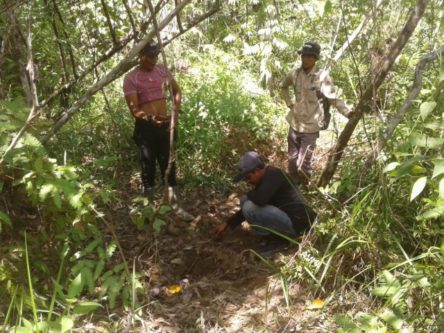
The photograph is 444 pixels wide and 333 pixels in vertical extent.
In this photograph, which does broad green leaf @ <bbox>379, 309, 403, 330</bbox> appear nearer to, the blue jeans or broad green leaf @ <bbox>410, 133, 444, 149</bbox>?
broad green leaf @ <bbox>410, 133, 444, 149</bbox>

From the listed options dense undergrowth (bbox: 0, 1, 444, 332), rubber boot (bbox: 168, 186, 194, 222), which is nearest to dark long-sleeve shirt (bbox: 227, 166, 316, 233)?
dense undergrowth (bbox: 0, 1, 444, 332)

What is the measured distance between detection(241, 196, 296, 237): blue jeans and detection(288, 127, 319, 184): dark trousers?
1065 millimetres

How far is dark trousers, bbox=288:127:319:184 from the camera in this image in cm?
502

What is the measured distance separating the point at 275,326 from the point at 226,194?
2.57 metres

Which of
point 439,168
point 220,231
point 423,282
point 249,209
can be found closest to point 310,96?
point 249,209

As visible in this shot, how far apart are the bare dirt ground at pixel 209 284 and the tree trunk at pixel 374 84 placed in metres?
0.80

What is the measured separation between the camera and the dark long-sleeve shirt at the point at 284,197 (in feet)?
13.0

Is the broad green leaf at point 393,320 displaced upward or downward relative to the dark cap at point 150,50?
downward

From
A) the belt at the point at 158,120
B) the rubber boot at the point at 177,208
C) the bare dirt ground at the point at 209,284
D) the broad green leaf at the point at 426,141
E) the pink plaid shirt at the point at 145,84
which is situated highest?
the pink plaid shirt at the point at 145,84

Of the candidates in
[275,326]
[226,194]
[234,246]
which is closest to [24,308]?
[275,326]

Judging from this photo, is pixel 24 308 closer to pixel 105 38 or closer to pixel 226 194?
pixel 226 194

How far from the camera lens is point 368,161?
3.55 metres

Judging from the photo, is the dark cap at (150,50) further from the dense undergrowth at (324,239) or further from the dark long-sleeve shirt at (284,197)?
the dark long-sleeve shirt at (284,197)

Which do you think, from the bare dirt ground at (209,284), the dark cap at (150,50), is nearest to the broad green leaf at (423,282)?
the bare dirt ground at (209,284)
